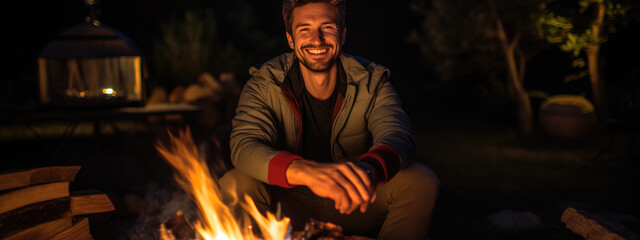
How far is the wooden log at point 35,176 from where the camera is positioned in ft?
7.88

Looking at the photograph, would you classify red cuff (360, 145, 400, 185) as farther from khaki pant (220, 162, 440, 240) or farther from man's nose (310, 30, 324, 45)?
man's nose (310, 30, 324, 45)

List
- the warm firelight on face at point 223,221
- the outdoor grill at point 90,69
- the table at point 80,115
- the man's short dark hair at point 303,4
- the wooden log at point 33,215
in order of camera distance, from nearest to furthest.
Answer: the warm firelight on face at point 223,221 < the wooden log at point 33,215 < the man's short dark hair at point 303,4 < the table at point 80,115 < the outdoor grill at point 90,69

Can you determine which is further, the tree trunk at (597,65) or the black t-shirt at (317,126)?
the tree trunk at (597,65)

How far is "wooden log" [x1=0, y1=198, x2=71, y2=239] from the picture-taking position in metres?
2.36

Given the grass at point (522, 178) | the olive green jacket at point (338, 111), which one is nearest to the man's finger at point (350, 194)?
the olive green jacket at point (338, 111)

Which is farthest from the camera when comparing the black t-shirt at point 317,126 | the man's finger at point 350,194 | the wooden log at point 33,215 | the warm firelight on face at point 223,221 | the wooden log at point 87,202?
the black t-shirt at point 317,126

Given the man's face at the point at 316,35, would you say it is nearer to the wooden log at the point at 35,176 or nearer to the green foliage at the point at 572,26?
the wooden log at the point at 35,176

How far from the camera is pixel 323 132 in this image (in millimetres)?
3170

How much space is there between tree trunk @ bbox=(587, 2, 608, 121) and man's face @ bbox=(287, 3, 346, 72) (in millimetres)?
5822

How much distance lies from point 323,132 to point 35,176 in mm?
1551

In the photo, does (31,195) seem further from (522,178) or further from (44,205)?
(522,178)

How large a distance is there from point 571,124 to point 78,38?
24.1 ft

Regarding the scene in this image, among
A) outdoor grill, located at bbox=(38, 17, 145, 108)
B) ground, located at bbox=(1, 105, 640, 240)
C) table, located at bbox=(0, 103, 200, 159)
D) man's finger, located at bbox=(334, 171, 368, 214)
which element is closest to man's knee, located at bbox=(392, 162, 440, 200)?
man's finger, located at bbox=(334, 171, 368, 214)

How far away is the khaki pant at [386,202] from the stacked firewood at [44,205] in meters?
0.73
